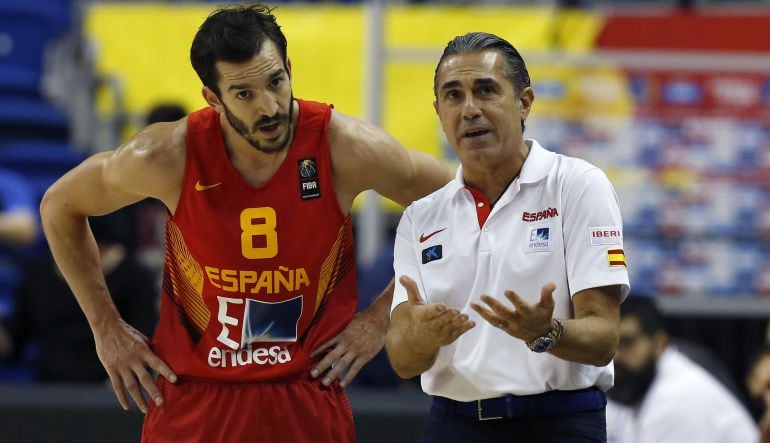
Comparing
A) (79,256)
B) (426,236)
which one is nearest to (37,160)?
(79,256)

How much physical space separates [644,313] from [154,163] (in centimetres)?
328

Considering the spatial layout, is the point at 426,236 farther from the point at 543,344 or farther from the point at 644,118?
the point at 644,118

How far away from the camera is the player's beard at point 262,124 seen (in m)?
3.91

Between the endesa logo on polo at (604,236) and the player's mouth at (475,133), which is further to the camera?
the player's mouth at (475,133)

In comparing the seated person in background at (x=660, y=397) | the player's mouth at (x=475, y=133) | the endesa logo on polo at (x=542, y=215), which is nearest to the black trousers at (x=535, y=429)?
the endesa logo on polo at (x=542, y=215)

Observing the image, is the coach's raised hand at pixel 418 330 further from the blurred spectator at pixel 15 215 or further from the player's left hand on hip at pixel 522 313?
the blurred spectator at pixel 15 215

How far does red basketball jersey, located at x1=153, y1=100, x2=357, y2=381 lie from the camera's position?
4.03 metres

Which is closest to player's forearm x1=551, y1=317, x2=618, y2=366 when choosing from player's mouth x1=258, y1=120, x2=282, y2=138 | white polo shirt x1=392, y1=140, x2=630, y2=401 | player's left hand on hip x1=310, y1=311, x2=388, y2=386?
white polo shirt x1=392, y1=140, x2=630, y2=401

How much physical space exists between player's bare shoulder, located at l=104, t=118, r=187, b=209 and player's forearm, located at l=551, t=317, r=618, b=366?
1386 mm

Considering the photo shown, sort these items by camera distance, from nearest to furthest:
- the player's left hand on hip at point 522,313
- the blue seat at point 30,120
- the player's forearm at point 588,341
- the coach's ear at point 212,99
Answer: the player's left hand on hip at point 522,313, the player's forearm at point 588,341, the coach's ear at point 212,99, the blue seat at point 30,120

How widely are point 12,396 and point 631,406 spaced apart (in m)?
3.14

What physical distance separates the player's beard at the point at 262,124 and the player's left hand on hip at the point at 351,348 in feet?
2.21

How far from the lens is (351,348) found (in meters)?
4.25

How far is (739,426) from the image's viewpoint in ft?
20.4
